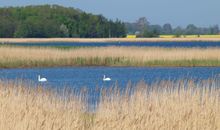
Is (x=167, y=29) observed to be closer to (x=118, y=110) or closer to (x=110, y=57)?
(x=110, y=57)

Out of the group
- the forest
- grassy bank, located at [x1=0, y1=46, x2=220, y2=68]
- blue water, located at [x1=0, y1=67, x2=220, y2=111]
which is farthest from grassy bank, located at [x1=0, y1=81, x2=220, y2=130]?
the forest

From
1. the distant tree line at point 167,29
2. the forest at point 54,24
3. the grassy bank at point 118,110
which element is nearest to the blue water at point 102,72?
the grassy bank at point 118,110

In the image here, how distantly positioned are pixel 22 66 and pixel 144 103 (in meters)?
20.1

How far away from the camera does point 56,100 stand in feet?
34.2

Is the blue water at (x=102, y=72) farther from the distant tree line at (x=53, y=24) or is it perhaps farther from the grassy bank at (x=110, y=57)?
the distant tree line at (x=53, y=24)

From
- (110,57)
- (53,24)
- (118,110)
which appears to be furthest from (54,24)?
(118,110)

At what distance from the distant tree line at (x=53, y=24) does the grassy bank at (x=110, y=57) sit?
55568 mm

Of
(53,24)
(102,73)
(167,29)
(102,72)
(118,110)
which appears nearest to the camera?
(118,110)

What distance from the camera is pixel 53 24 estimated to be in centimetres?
8912

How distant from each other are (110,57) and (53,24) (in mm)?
58430

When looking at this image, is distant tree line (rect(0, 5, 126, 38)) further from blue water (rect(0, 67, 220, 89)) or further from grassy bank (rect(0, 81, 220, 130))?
grassy bank (rect(0, 81, 220, 130))

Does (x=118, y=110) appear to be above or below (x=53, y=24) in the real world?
above

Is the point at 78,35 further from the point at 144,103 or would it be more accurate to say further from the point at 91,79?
the point at 144,103

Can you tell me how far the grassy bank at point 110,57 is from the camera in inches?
1166
